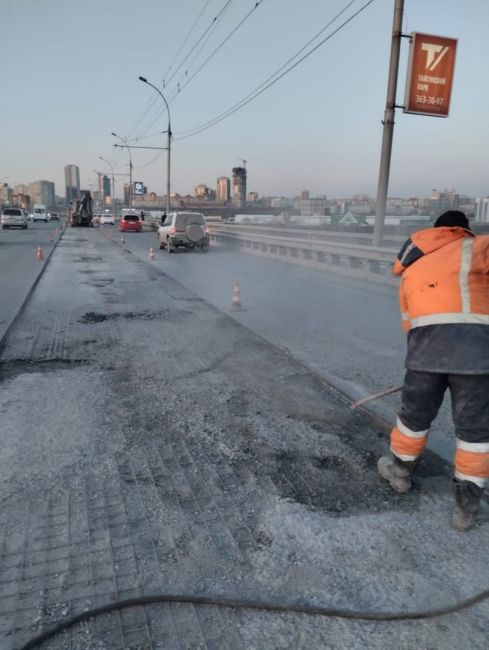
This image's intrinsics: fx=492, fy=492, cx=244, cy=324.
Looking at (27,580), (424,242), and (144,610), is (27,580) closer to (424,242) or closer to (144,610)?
(144,610)

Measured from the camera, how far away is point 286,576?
2652 mm

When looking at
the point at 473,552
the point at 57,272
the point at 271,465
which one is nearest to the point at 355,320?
the point at 271,465

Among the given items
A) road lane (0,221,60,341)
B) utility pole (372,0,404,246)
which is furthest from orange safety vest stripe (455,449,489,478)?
utility pole (372,0,404,246)

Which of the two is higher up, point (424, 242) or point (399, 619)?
point (424, 242)

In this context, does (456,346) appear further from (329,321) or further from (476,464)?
(329,321)

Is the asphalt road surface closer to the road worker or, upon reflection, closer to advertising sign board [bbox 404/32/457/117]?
the road worker

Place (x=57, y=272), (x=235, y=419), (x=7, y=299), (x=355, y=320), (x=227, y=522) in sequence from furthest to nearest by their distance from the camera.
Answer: (x=57, y=272), (x=7, y=299), (x=355, y=320), (x=235, y=419), (x=227, y=522)

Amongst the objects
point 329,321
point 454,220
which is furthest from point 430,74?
point 454,220

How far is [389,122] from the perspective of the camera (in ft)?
47.6

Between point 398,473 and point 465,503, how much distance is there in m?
0.50

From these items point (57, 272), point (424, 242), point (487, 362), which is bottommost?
point (57, 272)

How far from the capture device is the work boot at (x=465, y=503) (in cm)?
303

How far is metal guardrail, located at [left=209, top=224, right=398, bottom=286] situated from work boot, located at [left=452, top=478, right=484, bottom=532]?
10.7m

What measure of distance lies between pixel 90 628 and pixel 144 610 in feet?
0.84
